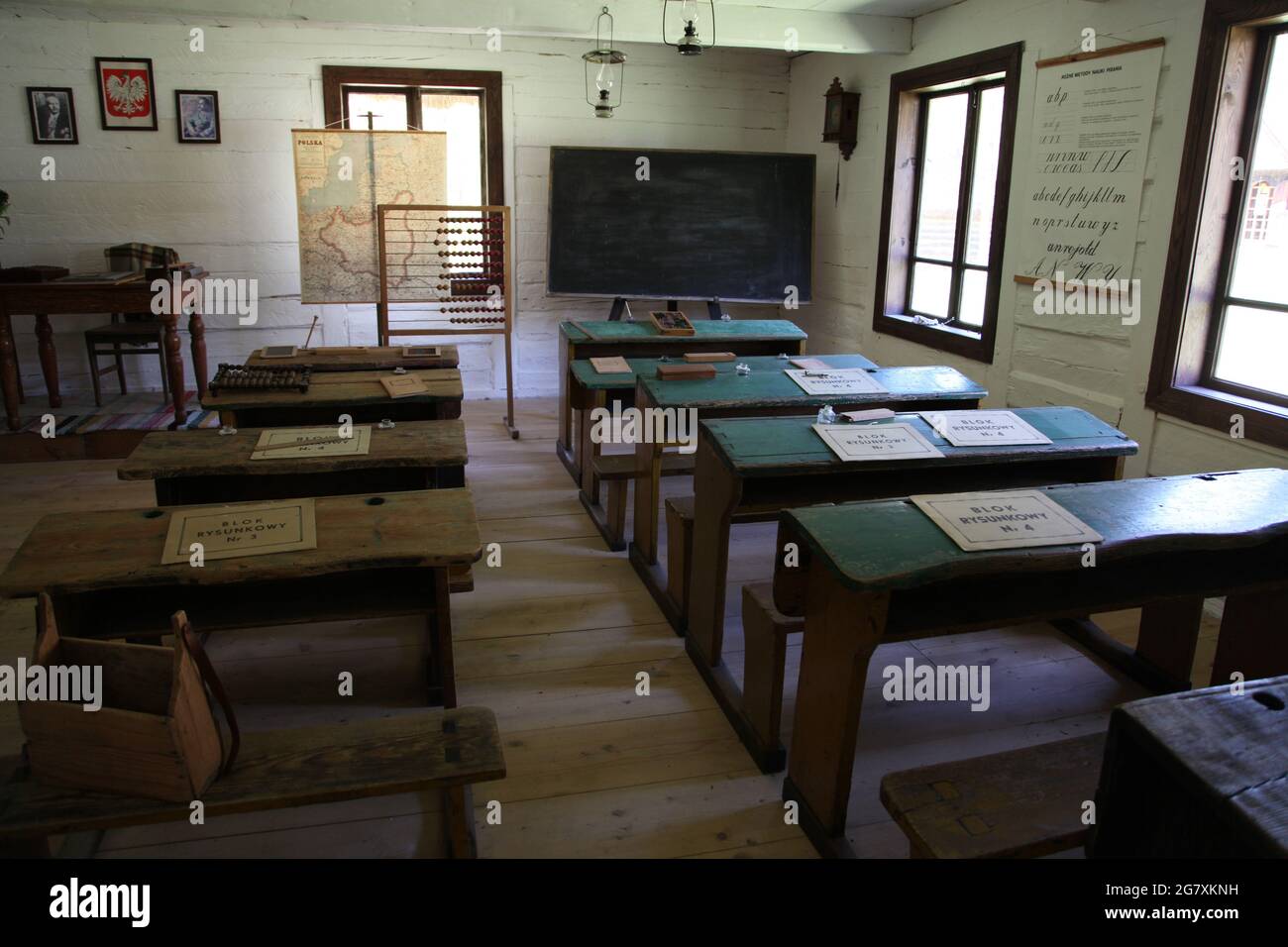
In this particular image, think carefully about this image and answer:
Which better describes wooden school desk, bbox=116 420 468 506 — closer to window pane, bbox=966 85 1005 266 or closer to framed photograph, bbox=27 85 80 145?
window pane, bbox=966 85 1005 266

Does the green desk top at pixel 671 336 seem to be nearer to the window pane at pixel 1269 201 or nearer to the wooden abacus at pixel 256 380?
the wooden abacus at pixel 256 380

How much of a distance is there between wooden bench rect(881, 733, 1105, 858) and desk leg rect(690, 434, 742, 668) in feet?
3.41

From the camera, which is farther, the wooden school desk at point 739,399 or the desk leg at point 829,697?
the wooden school desk at point 739,399

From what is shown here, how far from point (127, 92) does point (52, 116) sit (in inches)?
18.0

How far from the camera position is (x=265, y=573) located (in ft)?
6.79

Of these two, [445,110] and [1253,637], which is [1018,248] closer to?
[1253,637]

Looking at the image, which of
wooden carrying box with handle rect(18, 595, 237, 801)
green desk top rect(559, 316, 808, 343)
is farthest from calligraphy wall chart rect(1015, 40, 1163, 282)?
wooden carrying box with handle rect(18, 595, 237, 801)

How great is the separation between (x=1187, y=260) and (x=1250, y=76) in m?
0.65

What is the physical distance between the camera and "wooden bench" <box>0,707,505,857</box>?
1.54 meters

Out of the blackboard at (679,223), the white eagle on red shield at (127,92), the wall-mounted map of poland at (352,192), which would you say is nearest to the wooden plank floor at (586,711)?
the wall-mounted map of poland at (352,192)

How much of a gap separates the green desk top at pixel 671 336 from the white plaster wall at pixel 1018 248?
3.29 ft

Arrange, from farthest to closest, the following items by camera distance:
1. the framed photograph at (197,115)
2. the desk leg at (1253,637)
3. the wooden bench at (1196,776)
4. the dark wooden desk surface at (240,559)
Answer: the framed photograph at (197,115) → the desk leg at (1253,637) → the dark wooden desk surface at (240,559) → the wooden bench at (1196,776)

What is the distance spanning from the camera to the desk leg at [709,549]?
8.67 feet

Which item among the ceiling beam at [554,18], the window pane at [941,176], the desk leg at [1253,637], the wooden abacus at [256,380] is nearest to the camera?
the desk leg at [1253,637]
